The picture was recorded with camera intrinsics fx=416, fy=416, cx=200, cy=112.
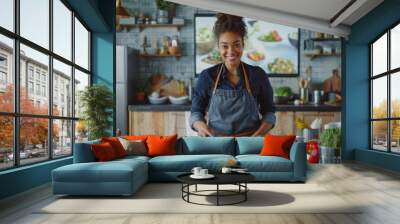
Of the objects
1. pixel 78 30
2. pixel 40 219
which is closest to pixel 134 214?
pixel 40 219

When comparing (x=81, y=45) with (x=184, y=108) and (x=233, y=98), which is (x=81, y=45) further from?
(x=233, y=98)

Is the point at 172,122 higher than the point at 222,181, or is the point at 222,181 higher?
the point at 172,122

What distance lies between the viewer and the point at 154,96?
9.93 m

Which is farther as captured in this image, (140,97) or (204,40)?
(204,40)

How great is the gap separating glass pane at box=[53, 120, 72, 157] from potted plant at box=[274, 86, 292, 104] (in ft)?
15.9

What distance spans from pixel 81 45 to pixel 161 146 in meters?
2.93

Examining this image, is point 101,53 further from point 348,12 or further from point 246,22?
point 348,12

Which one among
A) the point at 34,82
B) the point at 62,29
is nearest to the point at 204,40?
the point at 62,29

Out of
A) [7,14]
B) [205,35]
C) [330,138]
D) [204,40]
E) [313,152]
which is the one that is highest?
[205,35]

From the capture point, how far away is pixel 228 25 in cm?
1003

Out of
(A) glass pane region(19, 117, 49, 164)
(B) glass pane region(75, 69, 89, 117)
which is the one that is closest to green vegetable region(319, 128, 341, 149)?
(B) glass pane region(75, 69, 89, 117)

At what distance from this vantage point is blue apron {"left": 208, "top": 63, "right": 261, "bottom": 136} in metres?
9.27

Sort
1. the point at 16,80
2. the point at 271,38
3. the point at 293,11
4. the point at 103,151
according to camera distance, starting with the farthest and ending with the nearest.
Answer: the point at 271,38 → the point at 293,11 → the point at 103,151 → the point at 16,80

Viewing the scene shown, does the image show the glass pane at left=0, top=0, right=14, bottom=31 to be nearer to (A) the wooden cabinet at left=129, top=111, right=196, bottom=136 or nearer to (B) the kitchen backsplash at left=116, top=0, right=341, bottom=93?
(A) the wooden cabinet at left=129, top=111, right=196, bottom=136
